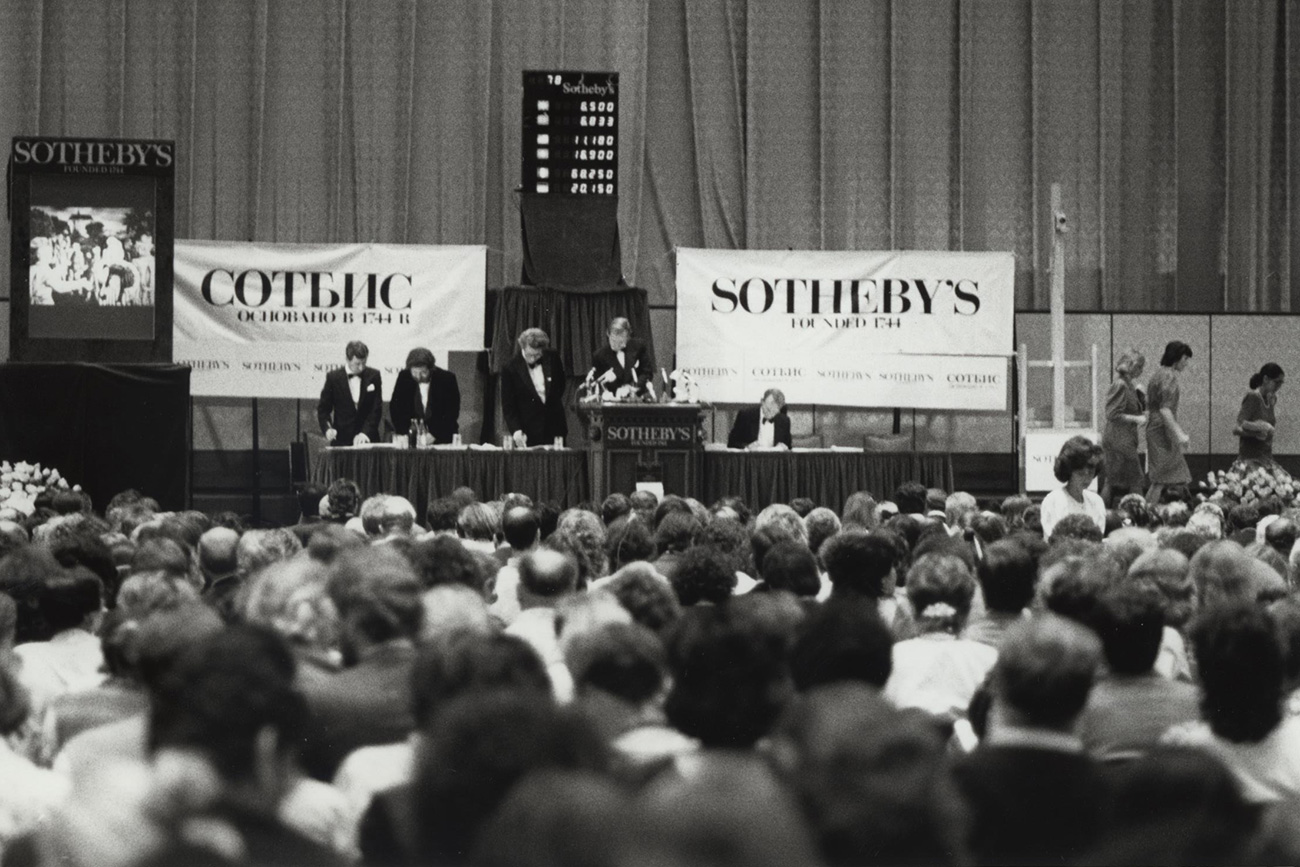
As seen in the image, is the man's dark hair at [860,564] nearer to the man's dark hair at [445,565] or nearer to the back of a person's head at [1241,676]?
the man's dark hair at [445,565]

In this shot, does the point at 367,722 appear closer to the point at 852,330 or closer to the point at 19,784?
the point at 19,784

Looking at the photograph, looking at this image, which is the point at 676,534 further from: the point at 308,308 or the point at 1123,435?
the point at 308,308

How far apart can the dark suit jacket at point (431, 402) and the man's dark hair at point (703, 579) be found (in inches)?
329

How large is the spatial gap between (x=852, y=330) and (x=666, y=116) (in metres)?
3.40

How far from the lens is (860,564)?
5.24 m

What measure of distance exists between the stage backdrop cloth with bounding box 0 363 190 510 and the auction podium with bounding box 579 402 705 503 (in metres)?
2.69

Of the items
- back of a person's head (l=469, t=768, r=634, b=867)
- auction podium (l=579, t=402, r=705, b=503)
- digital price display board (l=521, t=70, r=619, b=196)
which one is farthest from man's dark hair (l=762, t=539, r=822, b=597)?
digital price display board (l=521, t=70, r=619, b=196)

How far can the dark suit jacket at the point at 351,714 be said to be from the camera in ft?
11.4

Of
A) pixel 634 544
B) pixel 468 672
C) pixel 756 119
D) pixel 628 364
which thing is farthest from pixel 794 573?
pixel 756 119

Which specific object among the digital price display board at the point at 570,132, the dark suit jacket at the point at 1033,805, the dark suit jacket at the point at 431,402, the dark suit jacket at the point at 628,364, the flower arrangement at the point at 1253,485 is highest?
the digital price display board at the point at 570,132

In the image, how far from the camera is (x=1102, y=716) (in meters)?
3.65

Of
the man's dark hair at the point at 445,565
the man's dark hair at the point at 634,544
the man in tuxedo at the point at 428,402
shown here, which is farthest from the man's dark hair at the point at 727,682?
the man in tuxedo at the point at 428,402

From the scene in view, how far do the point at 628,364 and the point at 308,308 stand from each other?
10.5ft

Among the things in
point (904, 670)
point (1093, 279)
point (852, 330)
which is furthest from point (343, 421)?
point (904, 670)
